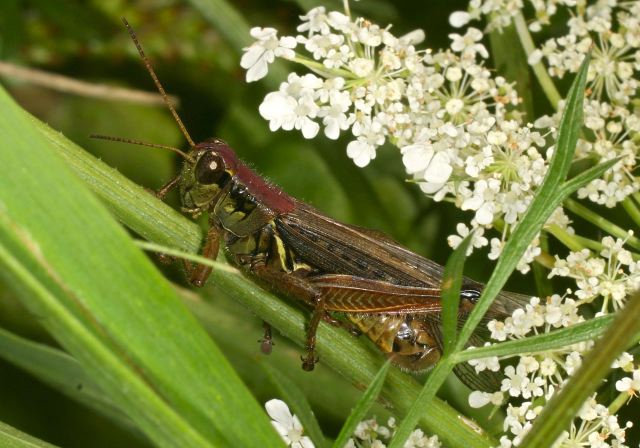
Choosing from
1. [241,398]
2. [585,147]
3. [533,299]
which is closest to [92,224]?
[241,398]

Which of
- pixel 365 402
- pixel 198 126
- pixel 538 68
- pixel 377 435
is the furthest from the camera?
pixel 198 126

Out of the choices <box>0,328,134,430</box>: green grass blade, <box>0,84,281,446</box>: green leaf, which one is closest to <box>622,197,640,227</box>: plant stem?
<box>0,84,281,446</box>: green leaf

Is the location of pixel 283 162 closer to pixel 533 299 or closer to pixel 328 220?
pixel 328 220

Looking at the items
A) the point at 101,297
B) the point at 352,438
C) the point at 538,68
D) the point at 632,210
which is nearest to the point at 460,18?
the point at 538,68

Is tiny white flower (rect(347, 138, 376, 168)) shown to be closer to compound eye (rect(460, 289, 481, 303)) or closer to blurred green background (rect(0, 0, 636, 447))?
compound eye (rect(460, 289, 481, 303))

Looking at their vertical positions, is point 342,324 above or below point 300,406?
above

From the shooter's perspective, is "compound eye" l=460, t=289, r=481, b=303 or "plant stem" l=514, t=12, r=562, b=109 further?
"plant stem" l=514, t=12, r=562, b=109

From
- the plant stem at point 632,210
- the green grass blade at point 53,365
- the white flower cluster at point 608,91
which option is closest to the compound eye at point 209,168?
the green grass blade at point 53,365

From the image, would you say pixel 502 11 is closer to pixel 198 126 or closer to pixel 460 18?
pixel 460 18
